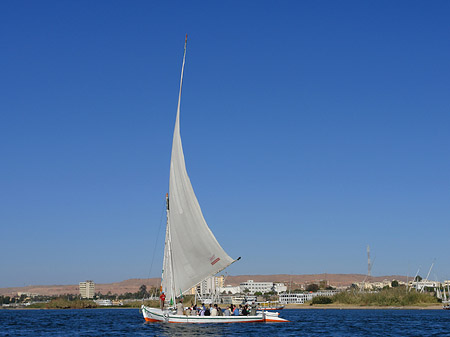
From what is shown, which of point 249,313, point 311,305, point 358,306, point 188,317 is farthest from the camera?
point 311,305

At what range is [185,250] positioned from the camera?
158 ft

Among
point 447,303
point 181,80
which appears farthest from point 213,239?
point 447,303

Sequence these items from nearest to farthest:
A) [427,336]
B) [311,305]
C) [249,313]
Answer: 1. [427,336]
2. [249,313]
3. [311,305]

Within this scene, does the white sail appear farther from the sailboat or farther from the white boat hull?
the white boat hull

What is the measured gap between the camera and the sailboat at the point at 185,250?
1891 inches

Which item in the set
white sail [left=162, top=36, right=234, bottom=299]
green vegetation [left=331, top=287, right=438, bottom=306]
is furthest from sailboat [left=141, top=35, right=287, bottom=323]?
green vegetation [left=331, top=287, right=438, bottom=306]

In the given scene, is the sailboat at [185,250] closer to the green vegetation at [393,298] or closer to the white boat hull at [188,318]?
the white boat hull at [188,318]

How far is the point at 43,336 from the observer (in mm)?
43844

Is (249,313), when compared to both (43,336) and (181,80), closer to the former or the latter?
(43,336)

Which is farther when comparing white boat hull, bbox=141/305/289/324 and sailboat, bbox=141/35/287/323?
sailboat, bbox=141/35/287/323

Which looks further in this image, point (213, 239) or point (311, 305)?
point (311, 305)

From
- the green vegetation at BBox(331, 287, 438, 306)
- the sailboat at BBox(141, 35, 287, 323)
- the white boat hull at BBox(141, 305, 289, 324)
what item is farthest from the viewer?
the green vegetation at BBox(331, 287, 438, 306)

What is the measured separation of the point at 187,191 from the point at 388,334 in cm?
1938

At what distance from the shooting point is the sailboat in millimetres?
48031
